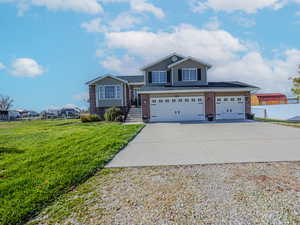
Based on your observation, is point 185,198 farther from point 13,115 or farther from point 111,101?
point 13,115

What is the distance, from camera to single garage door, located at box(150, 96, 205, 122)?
648 inches

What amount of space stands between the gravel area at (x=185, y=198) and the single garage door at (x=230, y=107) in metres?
13.0

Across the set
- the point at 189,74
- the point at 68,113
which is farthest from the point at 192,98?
the point at 68,113

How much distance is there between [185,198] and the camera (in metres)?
3.03

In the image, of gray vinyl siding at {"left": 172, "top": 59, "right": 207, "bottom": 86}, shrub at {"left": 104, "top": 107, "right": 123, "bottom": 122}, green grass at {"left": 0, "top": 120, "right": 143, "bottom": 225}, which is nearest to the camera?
green grass at {"left": 0, "top": 120, "right": 143, "bottom": 225}

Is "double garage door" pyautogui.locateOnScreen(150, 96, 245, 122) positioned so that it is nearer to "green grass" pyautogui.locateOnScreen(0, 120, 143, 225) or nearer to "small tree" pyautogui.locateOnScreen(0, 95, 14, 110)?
"green grass" pyautogui.locateOnScreen(0, 120, 143, 225)

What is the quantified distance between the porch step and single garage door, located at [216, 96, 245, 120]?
7.59 meters

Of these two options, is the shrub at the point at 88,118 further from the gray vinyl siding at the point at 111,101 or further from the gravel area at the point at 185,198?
the gravel area at the point at 185,198

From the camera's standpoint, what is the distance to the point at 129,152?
19.9ft

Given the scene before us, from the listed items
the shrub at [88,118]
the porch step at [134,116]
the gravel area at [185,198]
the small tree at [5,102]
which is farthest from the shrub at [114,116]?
the small tree at [5,102]

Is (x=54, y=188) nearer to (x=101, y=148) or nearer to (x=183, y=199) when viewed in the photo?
(x=183, y=199)

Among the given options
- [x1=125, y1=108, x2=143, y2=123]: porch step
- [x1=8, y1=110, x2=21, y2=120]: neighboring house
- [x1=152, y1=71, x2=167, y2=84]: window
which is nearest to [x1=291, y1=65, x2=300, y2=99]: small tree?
[x1=152, y1=71, x2=167, y2=84]: window

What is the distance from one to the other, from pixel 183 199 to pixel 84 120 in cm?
1704

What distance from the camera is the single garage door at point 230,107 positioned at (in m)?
16.8
